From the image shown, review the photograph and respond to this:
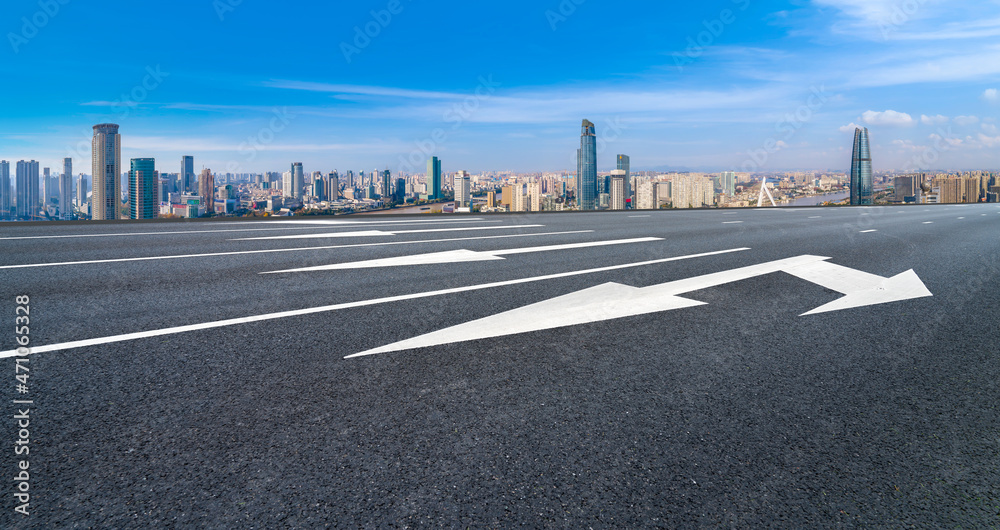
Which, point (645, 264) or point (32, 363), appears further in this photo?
point (645, 264)

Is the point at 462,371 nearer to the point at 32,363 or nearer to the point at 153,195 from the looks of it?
the point at 32,363

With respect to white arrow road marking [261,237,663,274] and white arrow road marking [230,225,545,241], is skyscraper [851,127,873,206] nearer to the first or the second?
white arrow road marking [230,225,545,241]

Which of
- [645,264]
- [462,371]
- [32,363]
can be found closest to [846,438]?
[462,371]

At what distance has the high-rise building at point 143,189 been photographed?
56.3ft

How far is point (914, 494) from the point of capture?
6.01 ft

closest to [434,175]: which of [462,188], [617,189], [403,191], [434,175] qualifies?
[434,175]

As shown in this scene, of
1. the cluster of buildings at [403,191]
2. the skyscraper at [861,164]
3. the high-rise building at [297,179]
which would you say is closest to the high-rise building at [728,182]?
the cluster of buildings at [403,191]

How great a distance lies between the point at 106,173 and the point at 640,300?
24.9 metres

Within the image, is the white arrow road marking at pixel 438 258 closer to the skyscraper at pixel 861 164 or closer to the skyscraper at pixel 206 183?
the skyscraper at pixel 206 183

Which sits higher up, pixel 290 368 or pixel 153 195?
pixel 153 195

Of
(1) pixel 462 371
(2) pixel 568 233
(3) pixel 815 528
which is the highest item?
(2) pixel 568 233

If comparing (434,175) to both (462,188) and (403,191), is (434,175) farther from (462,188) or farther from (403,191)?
(462,188)

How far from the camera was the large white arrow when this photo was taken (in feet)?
12.4

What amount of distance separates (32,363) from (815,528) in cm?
396
